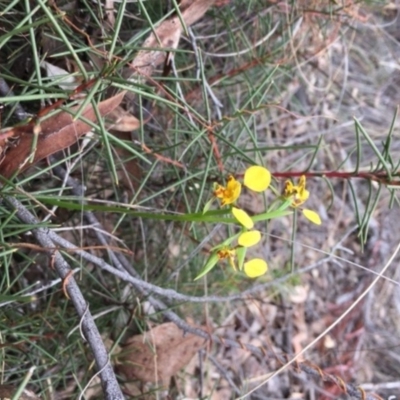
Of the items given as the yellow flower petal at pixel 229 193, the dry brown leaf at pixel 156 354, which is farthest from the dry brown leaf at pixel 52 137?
the dry brown leaf at pixel 156 354

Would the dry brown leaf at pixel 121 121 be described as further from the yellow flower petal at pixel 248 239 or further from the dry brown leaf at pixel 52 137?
the yellow flower petal at pixel 248 239

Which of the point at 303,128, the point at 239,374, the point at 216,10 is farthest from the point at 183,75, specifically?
the point at 239,374

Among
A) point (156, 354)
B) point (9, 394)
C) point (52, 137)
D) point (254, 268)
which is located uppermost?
point (52, 137)

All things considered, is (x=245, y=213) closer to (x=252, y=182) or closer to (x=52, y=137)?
(x=252, y=182)

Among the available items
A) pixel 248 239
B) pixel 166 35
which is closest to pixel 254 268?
pixel 248 239

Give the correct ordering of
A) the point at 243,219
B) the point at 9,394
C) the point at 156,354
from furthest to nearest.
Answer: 1. the point at 156,354
2. the point at 9,394
3. the point at 243,219

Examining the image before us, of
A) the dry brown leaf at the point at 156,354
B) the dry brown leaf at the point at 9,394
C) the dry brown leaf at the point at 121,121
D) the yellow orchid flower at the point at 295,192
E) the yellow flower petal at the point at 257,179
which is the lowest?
the dry brown leaf at the point at 156,354

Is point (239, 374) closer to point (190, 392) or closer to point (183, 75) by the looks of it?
point (190, 392)
